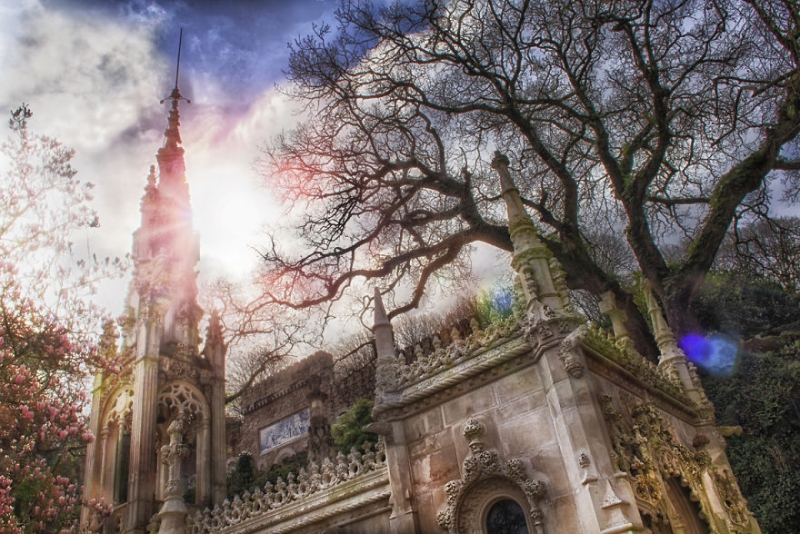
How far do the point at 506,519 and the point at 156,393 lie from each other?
1127cm

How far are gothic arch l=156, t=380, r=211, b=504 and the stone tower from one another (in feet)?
0.09

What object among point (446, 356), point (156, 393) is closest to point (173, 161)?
point (156, 393)

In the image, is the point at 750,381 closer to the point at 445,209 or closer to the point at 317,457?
the point at 445,209

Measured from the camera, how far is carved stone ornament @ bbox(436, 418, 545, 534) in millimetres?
7793

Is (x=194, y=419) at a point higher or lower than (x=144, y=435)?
higher

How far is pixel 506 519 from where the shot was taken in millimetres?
7801

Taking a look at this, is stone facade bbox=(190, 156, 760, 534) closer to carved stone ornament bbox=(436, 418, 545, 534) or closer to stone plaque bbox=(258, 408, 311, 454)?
carved stone ornament bbox=(436, 418, 545, 534)

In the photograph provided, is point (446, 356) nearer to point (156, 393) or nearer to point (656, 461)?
point (656, 461)

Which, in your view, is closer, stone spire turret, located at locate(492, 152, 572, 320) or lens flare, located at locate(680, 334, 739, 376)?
stone spire turret, located at locate(492, 152, 572, 320)

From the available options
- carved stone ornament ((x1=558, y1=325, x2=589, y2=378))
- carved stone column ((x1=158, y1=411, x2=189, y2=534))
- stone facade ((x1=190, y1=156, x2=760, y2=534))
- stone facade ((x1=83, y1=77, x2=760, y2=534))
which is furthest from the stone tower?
carved stone ornament ((x1=558, y1=325, x2=589, y2=378))

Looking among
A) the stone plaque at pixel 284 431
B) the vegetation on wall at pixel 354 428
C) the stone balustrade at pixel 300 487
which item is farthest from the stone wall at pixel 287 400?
the stone balustrade at pixel 300 487

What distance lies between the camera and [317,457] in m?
22.8

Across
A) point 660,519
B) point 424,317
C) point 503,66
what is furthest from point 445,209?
point 424,317

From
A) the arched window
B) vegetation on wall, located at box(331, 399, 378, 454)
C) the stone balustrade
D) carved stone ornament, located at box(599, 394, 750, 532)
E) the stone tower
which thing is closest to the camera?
carved stone ornament, located at box(599, 394, 750, 532)
